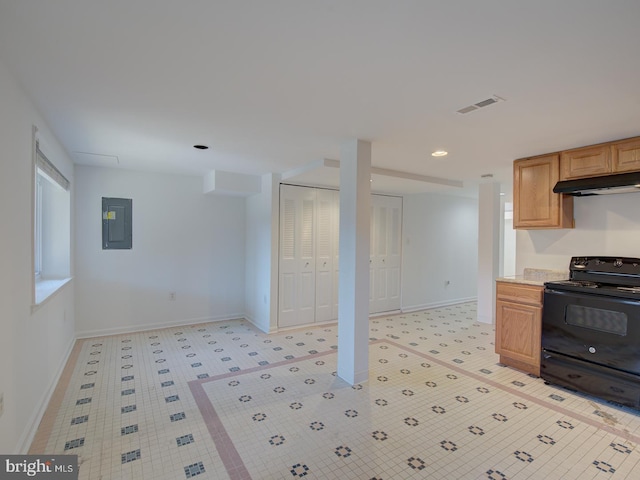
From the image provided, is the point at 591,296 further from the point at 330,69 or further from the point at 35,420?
the point at 35,420

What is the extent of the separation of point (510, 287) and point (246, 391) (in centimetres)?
288

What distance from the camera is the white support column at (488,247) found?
5020 millimetres

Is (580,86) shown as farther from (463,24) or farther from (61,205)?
(61,205)

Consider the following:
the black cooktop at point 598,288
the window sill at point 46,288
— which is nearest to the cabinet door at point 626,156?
the black cooktop at point 598,288

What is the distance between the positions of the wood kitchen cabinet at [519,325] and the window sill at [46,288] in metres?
4.22

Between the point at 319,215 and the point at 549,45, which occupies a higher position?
the point at 549,45

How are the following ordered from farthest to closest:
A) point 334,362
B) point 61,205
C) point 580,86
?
point 61,205 < point 334,362 < point 580,86

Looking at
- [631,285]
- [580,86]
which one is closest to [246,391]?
[580,86]

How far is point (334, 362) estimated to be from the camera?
354cm

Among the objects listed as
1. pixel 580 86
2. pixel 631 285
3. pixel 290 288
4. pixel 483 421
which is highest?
pixel 580 86

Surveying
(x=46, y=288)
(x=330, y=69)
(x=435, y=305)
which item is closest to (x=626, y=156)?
(x=330, y=69)

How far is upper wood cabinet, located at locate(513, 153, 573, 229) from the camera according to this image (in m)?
3.32

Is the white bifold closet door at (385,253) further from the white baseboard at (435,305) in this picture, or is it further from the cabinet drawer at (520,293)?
the cabinet drawer at (520,293)

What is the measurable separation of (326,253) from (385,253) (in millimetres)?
1245
